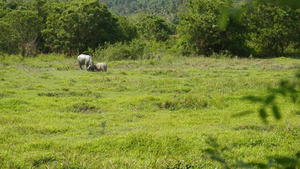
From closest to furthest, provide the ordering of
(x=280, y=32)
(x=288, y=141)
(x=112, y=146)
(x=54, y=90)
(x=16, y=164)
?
1. (x=16, y=164)
2. (x=112, y=146)
3. (x=288, y=141)
4. (x=54, y=90)
5. (x=280, y=32)

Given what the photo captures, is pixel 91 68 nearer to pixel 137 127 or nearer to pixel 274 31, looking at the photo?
pixel 137 127

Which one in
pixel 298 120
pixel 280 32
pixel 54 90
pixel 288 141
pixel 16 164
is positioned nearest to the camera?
pixel 16 164

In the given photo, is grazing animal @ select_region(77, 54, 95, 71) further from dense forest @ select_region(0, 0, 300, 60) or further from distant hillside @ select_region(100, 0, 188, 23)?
distant hillside @ select_region(100, 0, 188, 23)

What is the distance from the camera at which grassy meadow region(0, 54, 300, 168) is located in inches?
180

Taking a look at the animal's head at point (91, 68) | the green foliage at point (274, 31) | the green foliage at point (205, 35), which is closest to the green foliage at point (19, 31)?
the animal's head at point (91, 68)

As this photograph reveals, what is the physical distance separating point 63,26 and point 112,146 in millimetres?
23008

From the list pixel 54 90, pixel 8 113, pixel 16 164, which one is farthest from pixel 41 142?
pixel 54 90

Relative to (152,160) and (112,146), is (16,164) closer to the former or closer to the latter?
(112,146)

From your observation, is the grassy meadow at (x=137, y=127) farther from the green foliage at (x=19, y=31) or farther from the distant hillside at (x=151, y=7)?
the distant hillside at (x=151, y=7)

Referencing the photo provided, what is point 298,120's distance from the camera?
22.7 ft

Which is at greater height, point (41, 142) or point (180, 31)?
point (180, 31)

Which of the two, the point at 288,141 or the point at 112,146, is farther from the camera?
the point at 288,141

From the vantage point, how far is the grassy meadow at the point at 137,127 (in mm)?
4562

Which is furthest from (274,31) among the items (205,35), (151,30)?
(151,30)
